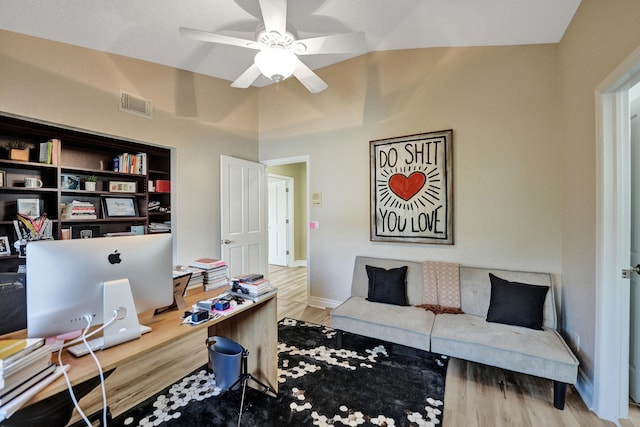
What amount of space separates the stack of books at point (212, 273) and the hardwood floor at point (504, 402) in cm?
168

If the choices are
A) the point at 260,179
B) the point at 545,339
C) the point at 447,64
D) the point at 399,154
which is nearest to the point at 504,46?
the point at 447,64

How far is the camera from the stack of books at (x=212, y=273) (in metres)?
1.85

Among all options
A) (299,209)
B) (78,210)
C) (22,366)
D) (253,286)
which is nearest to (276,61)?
(253,286)

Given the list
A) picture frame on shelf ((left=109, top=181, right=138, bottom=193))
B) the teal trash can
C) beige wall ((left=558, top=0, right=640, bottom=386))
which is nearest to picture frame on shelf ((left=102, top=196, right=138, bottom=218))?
picture frame on shelf ((left=109, top=181, right=138, bottom=193))

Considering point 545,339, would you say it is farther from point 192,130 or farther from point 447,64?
point 192,130

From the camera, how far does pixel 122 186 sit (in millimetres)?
3260

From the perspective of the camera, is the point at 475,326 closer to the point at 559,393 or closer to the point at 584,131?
the point at 559,393

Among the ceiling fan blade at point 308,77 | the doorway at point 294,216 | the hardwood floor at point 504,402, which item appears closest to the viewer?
the hardwood floor at point 504,402

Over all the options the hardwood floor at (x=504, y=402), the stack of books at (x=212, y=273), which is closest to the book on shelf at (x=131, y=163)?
the stack of books at (x=212, y=273)

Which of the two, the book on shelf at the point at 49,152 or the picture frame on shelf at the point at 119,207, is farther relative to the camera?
the picture frame on shelf at the point at 119,207

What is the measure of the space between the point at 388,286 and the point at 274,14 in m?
2.41

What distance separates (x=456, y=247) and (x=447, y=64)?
1896mm

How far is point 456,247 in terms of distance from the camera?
9.20 ft

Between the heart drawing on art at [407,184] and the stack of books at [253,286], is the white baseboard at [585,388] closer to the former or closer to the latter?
the heart drawing on art at [407,184]
